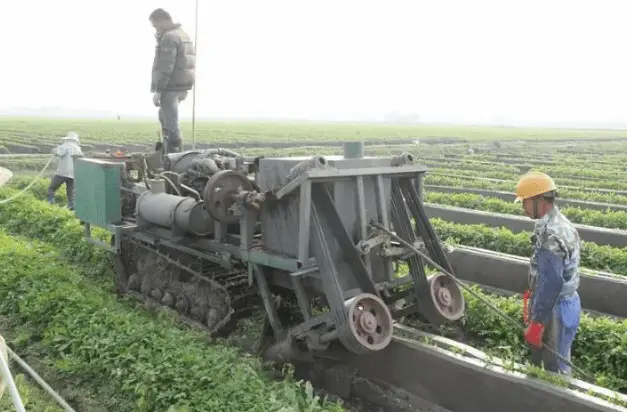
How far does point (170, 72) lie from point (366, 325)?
503cm

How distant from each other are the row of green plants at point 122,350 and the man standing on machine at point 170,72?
2137mm

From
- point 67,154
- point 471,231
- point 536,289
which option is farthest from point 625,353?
point 67,154

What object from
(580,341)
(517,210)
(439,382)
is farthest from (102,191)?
(517,210)

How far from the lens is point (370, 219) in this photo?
5.59 m

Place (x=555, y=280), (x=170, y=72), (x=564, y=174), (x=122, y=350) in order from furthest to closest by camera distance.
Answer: (x=564, y=174) < (x=170, y=72) < (x=122, y=350) < (x=555, y=280)

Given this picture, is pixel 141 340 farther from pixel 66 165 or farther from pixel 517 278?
pixel 66 165

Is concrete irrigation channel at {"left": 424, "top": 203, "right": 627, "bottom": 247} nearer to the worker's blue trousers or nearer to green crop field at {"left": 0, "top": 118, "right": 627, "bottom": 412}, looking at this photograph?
green crop field at {"left": 0, "top": 118, "right": 627, "bottom": 412}

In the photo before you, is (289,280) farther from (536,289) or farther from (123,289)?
(123,289)

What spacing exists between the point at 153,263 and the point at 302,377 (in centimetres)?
260

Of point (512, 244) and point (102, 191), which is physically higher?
point (102, 191)

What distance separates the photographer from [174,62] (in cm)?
858

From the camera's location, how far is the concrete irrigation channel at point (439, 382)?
4.59 m

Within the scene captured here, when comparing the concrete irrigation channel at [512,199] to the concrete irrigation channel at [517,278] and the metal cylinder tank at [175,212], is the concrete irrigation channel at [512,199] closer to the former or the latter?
the concrete irrigation channel at [517,278]

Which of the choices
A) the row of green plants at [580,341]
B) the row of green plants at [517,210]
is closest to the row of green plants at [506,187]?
the row of green plants at [517,210]
